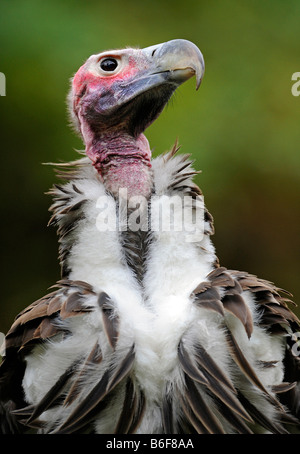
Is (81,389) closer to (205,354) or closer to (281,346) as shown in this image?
(205,354)

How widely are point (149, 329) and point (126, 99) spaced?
2.27 feet

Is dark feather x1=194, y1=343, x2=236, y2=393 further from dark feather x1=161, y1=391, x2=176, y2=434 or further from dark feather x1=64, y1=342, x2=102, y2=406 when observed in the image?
dark feather x1=64, y1=342, x2=102, y2=406

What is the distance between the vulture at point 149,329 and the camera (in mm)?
1536

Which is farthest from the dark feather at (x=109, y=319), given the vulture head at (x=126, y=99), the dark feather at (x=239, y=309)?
the vulture head at (x=126, y=99)

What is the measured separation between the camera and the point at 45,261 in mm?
3564

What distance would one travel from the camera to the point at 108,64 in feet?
6.72

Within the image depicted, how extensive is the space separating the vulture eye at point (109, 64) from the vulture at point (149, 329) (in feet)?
0.60

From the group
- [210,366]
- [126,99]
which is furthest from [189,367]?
[126,99]

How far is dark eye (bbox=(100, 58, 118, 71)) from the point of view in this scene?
6.67 feet

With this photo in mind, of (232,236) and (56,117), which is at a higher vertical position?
(56,117)

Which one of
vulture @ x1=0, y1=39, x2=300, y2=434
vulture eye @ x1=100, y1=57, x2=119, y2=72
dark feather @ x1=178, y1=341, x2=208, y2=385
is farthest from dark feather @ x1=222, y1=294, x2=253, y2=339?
vulture eye @ x1=100, y1=57, x2=119, y2=72
